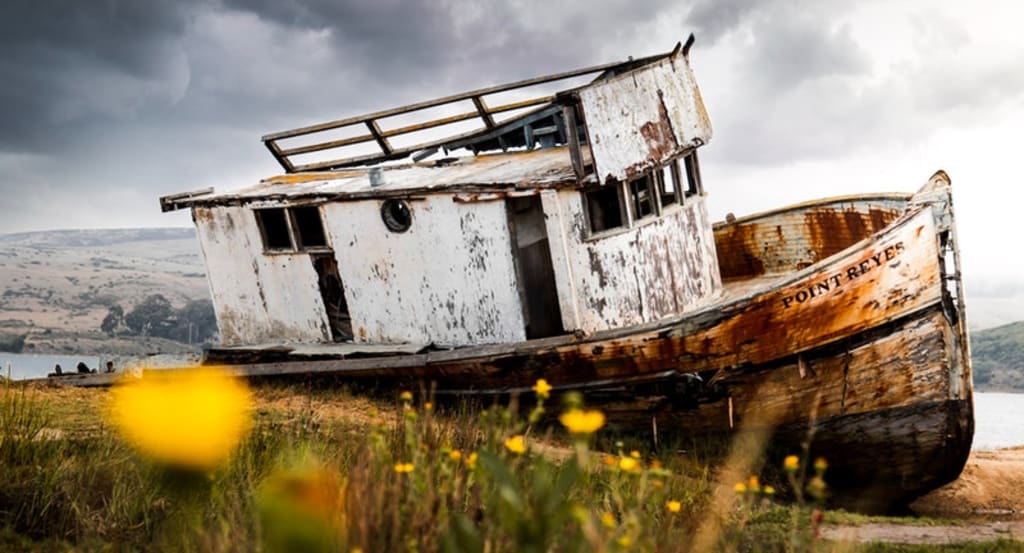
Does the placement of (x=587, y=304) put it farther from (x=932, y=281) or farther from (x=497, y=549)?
(x=497, y=549)

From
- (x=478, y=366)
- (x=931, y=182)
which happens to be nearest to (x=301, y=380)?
(x=478, y=366)

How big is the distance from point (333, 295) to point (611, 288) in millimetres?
3824

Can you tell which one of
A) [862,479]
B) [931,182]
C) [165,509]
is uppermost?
[931,182]

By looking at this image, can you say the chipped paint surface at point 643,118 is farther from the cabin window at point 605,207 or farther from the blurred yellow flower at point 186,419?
the blurred yellow flower at point 186,419

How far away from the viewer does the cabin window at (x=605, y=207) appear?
32.8ft

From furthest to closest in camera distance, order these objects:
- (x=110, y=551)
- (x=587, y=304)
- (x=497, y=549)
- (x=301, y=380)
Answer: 1. (x=301, y=380)
2. (x=587, y=304)
3. (x=110, y=551)
4. (x=497, y=549)

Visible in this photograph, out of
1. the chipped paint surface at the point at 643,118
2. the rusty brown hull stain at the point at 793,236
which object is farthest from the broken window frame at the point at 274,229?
the rusty brown hull stain at the point at 793,236

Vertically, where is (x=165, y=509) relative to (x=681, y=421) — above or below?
above

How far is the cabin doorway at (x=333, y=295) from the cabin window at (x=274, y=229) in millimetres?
561

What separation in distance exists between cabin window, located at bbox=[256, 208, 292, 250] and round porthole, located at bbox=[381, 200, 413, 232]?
1.61 metres

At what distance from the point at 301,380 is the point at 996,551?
807 cm

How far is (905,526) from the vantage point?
23.5 feet

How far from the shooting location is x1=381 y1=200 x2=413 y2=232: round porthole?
10.7 meters

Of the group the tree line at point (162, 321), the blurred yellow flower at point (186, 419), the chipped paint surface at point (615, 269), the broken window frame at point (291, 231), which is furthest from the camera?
the tree line at point (162, 321)
